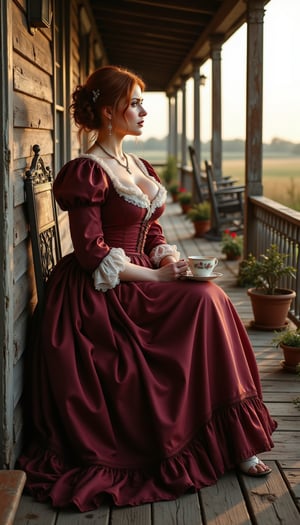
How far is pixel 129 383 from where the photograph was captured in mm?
2506

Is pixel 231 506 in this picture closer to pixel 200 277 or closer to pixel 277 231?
pixel 200 277

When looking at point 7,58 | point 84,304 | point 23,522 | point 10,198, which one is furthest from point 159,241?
point 23,522

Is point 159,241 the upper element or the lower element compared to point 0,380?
upper

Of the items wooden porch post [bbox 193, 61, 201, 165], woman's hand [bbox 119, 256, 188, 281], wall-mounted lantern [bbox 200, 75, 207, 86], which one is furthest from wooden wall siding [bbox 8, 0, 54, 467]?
wooden porch post [bbox 193, 61, 201, 165]

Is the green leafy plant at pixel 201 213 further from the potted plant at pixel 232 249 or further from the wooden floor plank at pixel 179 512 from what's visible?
the wooden floor plank at pixel 179 512

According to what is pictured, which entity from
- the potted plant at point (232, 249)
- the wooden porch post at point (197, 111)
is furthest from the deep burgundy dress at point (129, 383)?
the wooden porch post at point (197, 111)

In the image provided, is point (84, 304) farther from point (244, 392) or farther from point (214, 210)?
point (214, 210)

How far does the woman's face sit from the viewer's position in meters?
2.78

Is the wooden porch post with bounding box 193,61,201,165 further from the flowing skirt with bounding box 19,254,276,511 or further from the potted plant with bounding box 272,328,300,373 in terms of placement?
the flowing skirt with bounding box 19,254,276,511

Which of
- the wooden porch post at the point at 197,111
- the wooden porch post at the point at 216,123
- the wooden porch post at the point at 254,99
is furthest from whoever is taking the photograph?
the wooden porch post at the point at 197,111

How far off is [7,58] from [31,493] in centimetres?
140

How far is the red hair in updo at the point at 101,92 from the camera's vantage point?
9.05 feet

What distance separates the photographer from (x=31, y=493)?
2408mm

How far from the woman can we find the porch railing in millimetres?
2031
